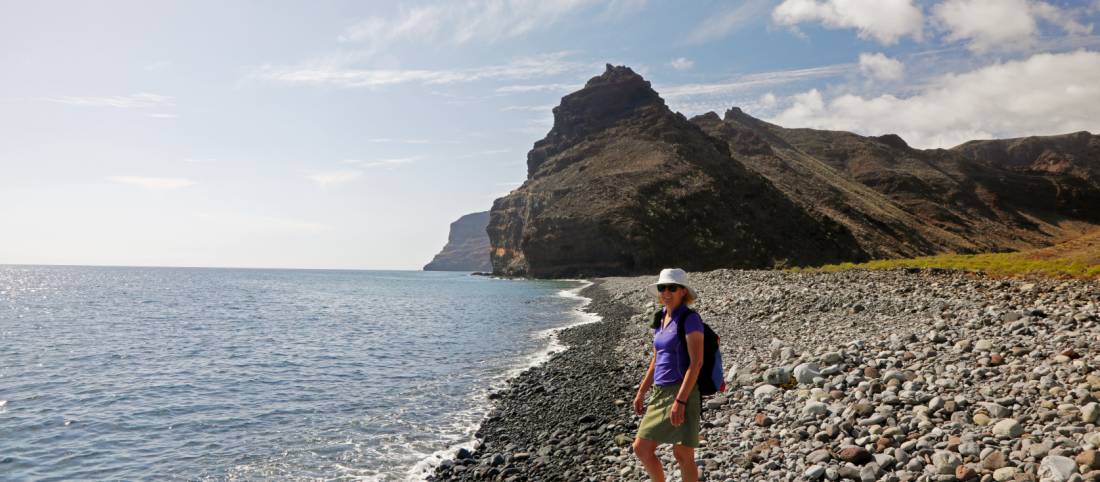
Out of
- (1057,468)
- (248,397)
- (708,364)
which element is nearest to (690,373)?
(708,364)

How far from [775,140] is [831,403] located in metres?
188

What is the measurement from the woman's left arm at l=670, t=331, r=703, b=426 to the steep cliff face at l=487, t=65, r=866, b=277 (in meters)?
83.7

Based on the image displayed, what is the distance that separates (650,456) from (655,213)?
103094 mm

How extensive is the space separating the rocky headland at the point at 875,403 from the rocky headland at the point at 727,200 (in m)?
72.1

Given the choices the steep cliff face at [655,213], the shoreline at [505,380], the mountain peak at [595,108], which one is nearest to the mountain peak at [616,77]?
the mountain peak at [595,108]

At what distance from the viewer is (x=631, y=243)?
343 ft

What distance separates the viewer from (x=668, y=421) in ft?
21.6

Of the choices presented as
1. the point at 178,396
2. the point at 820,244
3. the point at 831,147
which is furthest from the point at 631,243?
the point at 831,147

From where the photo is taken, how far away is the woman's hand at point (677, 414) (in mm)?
6266

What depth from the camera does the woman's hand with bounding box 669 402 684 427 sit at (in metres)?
6.27

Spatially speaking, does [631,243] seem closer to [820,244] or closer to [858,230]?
[820,244]

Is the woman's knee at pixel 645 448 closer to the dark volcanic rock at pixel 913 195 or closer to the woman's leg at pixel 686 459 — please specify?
the woman's leg at pixel 686 459

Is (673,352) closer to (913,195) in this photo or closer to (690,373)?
(690,373)

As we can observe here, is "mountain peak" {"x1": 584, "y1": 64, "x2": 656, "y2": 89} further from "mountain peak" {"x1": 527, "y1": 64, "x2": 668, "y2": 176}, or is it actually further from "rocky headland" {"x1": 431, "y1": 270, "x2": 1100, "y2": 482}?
"rocky headland" {"x1": 431, "y1": 270, "x2": 1100, "y2": 482}
